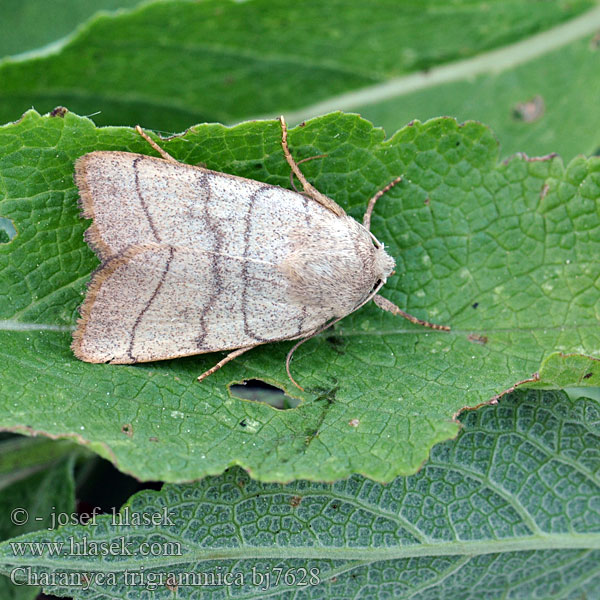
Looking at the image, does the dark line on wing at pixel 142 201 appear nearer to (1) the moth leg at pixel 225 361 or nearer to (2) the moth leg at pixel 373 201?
(1) the moth leg at pixel 225 361

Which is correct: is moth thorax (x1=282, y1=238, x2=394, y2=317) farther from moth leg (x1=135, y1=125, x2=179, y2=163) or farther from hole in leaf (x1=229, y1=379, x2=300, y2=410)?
moth leg (x1=135, y1=125, x2=179, y2=163)

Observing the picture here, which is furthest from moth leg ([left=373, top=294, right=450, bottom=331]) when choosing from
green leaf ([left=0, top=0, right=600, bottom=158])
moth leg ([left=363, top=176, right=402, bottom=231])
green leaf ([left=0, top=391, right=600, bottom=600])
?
green leaf ([left=0, top=0, right=600, bottom=158])

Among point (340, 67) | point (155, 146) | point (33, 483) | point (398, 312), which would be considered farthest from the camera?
point (340, 67)

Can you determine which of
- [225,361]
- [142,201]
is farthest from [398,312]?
[142,201]

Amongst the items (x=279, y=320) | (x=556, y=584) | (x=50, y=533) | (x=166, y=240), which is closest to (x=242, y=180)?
(x=166, y=240)

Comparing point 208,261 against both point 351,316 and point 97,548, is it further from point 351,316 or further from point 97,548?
point 97,548

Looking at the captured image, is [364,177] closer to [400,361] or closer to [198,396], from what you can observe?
[400,361]
